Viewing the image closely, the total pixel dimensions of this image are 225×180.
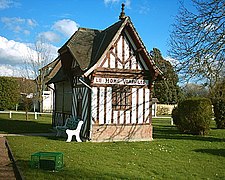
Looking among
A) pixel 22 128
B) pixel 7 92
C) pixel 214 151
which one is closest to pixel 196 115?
pixel 214 151

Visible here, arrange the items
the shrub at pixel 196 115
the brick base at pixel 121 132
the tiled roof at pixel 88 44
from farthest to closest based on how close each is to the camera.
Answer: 1. the shrub at pixel 196 115
2. the tiled roof at pixel 88 44
3. the brick base at pixel 121 132

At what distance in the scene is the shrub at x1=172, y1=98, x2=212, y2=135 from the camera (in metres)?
19.1

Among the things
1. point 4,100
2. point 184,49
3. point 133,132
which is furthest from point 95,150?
point 4,100

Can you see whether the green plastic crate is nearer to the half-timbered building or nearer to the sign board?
the half-timbered building

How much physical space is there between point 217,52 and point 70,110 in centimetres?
885

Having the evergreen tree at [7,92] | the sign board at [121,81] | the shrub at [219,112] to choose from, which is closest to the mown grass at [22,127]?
the sign board at [121,81]

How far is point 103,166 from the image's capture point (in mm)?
8945

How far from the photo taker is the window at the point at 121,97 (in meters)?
15.2

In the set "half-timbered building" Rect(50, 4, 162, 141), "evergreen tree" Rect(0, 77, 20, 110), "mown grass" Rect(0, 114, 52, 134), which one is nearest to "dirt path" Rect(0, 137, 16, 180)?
"half-timbered building" Rect(50, 4, 162, 141)

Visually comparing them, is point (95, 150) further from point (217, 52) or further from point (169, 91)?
point (169, 91)

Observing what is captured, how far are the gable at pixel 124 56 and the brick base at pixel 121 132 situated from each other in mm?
2825

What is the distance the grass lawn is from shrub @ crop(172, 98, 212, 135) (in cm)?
507

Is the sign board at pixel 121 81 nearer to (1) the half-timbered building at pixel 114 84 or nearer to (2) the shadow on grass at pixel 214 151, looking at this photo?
(1) the half-timbered building at pixel 114 84

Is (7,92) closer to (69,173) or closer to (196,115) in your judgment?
(196,115)
